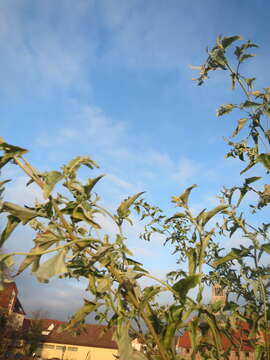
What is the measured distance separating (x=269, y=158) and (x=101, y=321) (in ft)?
4.06

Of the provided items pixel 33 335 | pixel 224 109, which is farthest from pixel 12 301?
pixel 224 109

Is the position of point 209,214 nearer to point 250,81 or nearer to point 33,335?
point 250,81

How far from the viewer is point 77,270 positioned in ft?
3.82

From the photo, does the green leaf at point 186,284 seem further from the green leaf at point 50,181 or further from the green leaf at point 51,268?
the green leaf at point 50,181

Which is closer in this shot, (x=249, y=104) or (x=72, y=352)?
(x=249, y=104)

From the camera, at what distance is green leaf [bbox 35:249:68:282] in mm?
862

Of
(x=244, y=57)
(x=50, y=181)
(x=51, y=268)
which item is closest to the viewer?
(x=51, y=268)

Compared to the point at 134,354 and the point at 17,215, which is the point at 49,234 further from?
the point at 134,354

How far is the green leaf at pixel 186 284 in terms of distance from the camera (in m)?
0.88

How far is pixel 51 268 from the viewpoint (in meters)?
0.88

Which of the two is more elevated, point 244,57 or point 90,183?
point 244,57

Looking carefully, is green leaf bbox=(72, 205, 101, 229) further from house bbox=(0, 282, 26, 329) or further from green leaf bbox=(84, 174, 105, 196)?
house bbox=(0, 282, 26, 329)

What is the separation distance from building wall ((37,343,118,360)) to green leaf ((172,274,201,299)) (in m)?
60.4

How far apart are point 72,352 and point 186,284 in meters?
63.4
